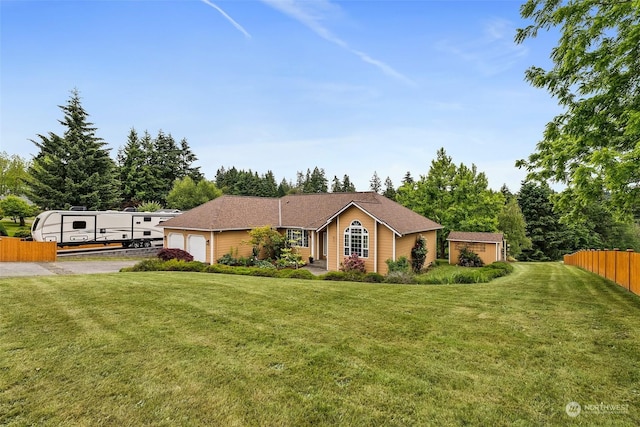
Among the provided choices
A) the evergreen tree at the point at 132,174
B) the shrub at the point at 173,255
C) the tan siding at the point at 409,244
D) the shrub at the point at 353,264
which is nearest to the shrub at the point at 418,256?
the tan siding at the point at 409,244

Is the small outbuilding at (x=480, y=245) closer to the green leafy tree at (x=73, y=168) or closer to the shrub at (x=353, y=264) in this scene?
the shrub at (x=353, y=264)

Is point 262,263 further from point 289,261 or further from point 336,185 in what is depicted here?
point 336,185

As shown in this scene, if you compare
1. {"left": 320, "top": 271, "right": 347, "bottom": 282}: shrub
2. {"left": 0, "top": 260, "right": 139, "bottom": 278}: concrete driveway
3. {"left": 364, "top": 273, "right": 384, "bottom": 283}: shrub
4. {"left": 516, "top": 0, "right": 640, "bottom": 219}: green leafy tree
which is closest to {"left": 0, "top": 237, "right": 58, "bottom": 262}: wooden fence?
{"left": 0, "top": 260, "right": 139, "bottom": 278}: concrete driveway

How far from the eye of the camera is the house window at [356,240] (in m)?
20.0

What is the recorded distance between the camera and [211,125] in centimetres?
3119

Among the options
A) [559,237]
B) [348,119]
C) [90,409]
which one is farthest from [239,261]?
[559,237]

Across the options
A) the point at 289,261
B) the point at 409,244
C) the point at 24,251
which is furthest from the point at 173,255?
the point at 409,244

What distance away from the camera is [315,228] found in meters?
23.1

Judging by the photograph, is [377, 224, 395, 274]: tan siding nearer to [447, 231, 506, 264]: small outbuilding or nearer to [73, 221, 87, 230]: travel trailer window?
[447, 231, 506, 264]: small outbuilding

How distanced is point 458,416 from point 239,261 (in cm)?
1992

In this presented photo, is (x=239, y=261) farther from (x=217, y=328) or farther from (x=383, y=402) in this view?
(x=383, y=402)

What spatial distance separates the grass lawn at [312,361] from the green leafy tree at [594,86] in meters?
3.13

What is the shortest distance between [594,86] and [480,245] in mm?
20888
